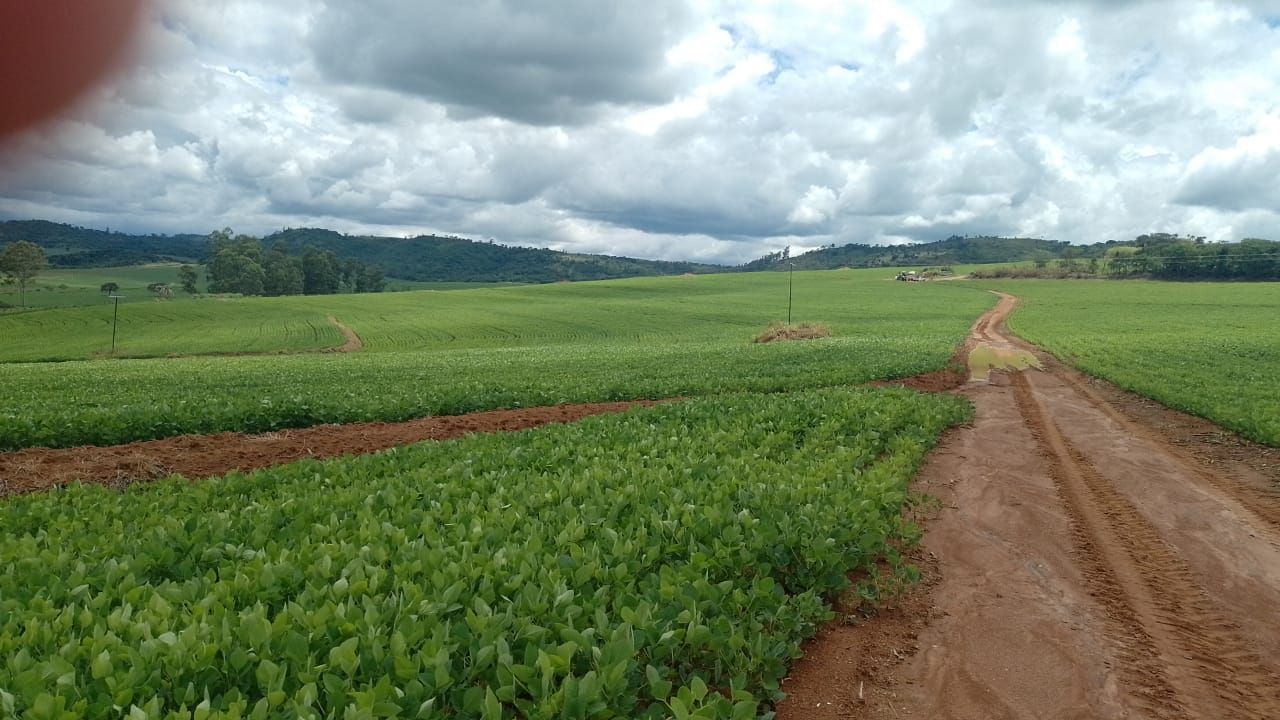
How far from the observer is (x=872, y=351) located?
105 ft

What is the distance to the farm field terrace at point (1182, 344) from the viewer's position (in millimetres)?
17531

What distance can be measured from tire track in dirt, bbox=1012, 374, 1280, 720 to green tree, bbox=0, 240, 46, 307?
135m

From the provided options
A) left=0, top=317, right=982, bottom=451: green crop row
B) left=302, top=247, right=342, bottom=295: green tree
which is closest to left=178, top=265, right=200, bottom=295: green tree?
left=302, top=247, right=342, bottom=295: green tree

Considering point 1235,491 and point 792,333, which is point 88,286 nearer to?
point 792,333

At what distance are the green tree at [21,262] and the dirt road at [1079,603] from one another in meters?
134

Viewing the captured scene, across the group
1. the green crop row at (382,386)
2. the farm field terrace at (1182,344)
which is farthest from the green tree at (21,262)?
the farm field terrace at (1182,344)

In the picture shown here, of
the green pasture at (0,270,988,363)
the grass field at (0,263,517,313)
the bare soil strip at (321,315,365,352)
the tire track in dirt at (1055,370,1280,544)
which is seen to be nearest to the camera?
the tire track in dirt at (1055,370,1280,544)

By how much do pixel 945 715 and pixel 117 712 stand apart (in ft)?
16.2

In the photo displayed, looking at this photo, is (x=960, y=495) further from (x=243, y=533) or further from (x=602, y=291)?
(x=602, y=291)

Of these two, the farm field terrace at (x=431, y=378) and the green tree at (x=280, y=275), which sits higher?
the green tree at (x=280, y=275)

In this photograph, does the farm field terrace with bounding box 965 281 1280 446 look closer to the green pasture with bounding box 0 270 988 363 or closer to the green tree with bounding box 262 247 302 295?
the green pasture with bounding box 0 270 988 363

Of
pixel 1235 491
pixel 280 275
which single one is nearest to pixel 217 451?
pixel 1235 491

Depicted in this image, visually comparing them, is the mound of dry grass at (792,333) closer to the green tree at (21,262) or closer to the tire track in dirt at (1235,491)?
the tire track in dirt at (1235,491)

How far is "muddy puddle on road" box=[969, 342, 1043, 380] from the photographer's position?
26.4 metres
